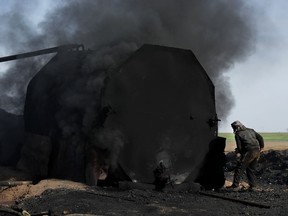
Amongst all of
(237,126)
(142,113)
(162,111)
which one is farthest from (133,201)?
(237,126)

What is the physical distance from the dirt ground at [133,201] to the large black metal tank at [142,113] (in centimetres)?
52

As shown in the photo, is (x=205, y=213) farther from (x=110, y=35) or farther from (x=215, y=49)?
(x=215, y=49)

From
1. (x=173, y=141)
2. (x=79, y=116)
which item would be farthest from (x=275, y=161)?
(x=79, y=116)

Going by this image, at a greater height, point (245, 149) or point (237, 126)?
point (237, 126)

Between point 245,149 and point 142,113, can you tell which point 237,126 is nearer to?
point 245,149

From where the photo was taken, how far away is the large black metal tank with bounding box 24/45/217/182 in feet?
26.2

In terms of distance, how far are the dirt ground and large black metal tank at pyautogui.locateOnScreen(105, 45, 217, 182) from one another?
0.55m

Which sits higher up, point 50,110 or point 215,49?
point 215,49

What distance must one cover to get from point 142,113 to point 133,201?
198 cm

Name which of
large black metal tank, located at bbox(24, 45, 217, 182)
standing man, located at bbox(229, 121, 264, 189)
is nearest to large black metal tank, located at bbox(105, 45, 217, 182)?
large black metal tank, located at bbox(24, 45, 217, 182)

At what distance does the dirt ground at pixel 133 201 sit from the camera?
19.7ft

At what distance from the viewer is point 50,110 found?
9.81m

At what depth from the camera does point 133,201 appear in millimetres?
6785

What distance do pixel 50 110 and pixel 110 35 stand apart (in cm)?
227
